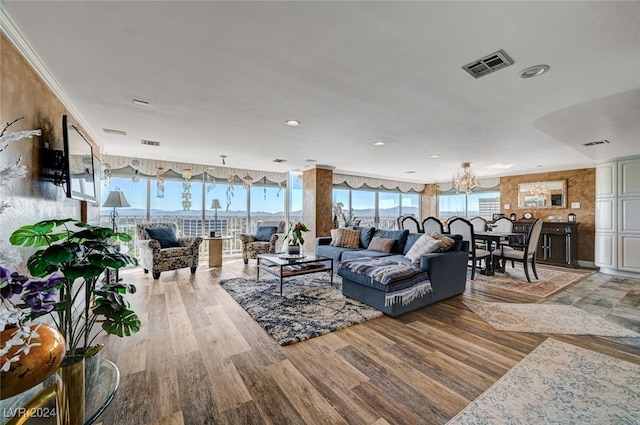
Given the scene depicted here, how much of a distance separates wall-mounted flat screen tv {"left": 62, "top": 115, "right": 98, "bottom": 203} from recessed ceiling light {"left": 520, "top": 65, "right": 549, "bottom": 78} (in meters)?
3.93

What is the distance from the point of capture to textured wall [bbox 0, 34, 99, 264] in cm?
170

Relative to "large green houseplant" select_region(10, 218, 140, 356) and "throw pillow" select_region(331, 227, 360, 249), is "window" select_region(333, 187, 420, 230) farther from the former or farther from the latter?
"large green houseplant" select_region(10, 218, 140, 356)

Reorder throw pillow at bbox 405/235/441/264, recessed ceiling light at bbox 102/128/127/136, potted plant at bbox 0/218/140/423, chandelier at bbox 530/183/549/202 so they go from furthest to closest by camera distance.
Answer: chandelier at bbox 530/183/549/202
recessed ceiling light at bbox 102/128/127/136
throw pillow at bbox 405/235/441/264
potted plant at bbox 0/218/140/423

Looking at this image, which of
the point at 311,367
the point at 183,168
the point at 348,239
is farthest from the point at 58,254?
the point at 183,168

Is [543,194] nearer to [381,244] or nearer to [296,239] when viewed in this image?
[381,244]

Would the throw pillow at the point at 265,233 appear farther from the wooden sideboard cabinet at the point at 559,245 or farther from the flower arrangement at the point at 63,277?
the wooden sideboard cabinet at the point at 559,245

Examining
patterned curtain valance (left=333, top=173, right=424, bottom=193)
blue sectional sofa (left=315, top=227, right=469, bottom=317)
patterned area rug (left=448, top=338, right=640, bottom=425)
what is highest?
patterned curtain valance (left=333, top=173, right=424, bottom=193)

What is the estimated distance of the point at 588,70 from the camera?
2123 mm

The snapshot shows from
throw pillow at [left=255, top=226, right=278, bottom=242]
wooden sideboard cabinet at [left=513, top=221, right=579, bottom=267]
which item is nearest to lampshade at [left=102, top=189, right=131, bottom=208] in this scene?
throw pillow at [left=255, top=226, right=278, bottom=242]

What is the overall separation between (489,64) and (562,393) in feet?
7.77

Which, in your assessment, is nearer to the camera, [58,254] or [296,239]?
[58,254]

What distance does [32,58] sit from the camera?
6.51 ft

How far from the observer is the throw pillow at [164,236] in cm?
484

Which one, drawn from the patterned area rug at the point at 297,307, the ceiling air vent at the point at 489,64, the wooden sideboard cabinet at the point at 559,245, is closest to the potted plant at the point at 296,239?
the patterned area rug at the point at 297,307
